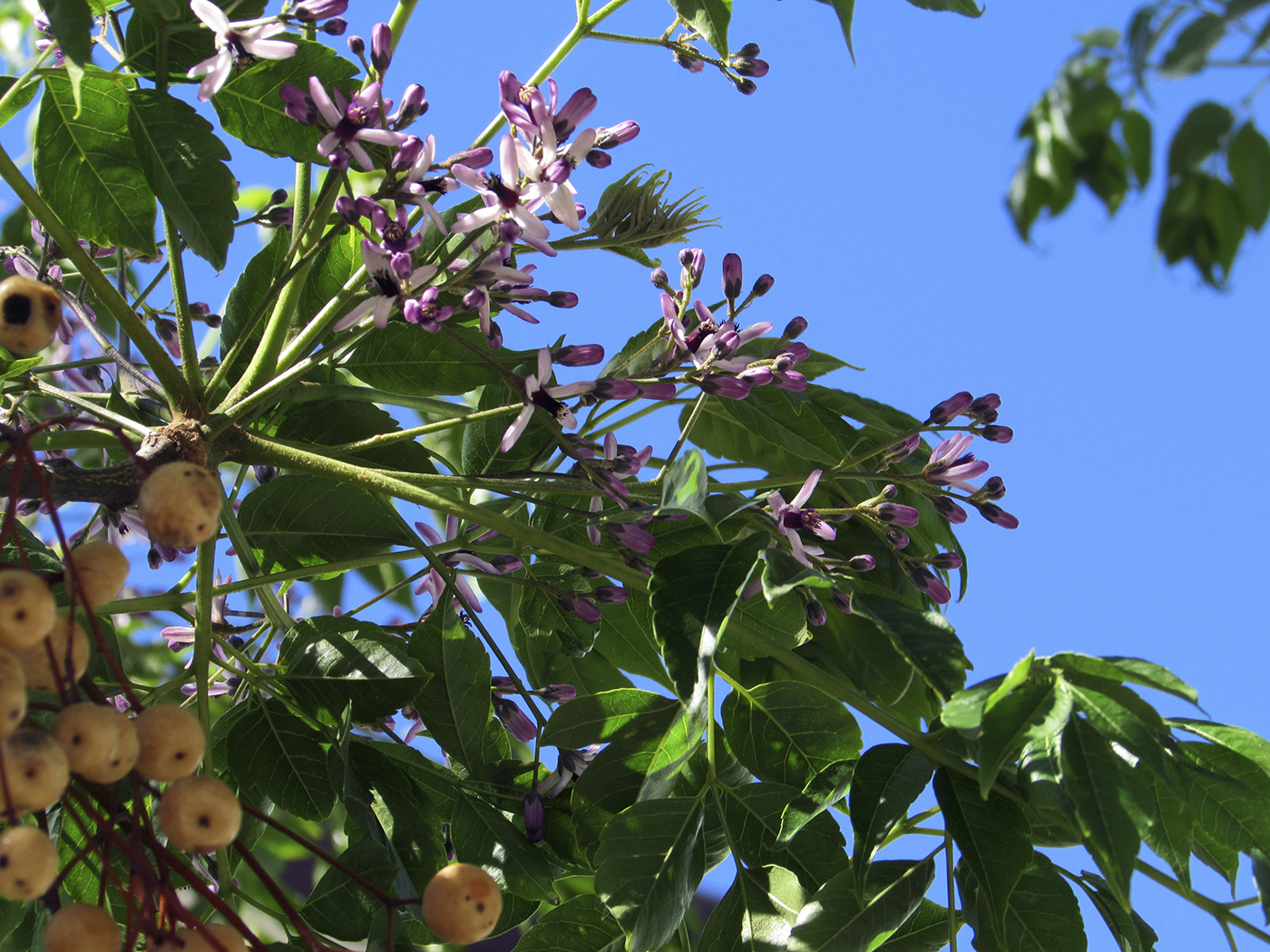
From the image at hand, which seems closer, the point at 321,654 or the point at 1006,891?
the point at 1006,891

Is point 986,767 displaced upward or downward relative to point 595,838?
upward

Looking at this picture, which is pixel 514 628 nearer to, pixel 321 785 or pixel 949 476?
pixel 321 785

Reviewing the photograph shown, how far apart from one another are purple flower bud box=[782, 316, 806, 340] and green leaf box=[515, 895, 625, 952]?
0.43 metres

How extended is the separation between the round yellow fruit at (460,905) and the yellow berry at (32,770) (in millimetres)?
182

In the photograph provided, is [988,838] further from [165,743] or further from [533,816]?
[165,743]

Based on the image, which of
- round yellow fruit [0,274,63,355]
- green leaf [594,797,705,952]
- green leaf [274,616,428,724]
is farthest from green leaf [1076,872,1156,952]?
round yellow fruit [0,274,63,355]

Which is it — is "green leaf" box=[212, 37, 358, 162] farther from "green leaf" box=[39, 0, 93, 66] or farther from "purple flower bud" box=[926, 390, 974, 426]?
"purple flower bud" box=[926, 390, 974, 426]

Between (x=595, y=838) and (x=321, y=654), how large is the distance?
0.79ft

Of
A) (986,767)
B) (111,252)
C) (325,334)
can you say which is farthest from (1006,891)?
(111,252)

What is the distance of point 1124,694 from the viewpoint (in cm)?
65

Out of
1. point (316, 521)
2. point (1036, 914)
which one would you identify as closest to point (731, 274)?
point (316, 521)

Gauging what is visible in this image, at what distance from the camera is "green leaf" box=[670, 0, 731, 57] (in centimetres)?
80

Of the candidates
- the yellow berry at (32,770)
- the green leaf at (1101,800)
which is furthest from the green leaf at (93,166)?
the green leaf at (1101,800)

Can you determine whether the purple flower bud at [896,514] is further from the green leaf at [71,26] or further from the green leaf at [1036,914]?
the green leaf at [71,26]
